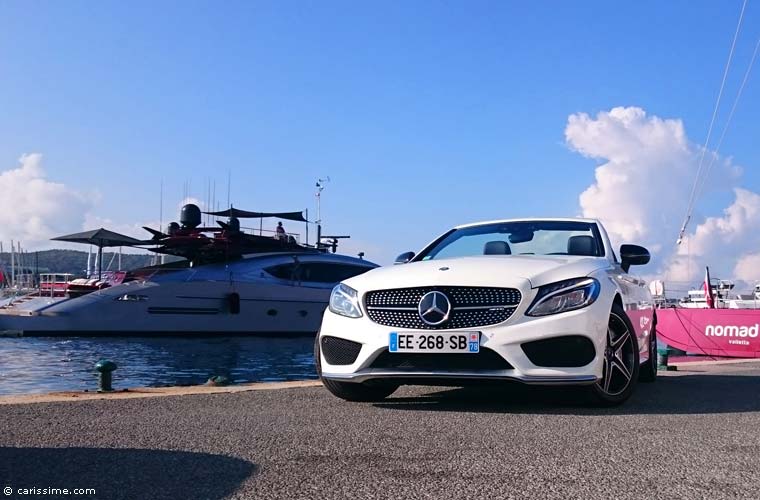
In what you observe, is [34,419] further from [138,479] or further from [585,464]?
[585,464]

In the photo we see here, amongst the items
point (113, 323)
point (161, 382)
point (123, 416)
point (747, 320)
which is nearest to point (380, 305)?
point (123, 416)

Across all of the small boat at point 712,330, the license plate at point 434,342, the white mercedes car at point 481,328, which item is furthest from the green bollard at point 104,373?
the small boat at point 712,330

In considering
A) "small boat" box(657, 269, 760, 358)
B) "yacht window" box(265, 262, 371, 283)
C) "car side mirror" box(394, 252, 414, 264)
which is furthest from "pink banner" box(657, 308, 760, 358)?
"car side mirror" box(394, 252, 414, 264)

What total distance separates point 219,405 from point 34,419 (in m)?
1.22

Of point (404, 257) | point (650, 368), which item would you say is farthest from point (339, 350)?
point (650, 368)

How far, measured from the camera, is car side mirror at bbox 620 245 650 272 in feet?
21.4

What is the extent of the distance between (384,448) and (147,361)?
15678mm

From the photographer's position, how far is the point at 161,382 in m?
13.5

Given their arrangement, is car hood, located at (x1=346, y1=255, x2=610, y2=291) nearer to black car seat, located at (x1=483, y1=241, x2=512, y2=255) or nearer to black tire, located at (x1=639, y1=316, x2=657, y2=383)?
black car seat, located at (x1=483, y1=241, x2=512, y2=255)

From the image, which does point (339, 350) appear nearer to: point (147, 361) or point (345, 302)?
point (345, 302)

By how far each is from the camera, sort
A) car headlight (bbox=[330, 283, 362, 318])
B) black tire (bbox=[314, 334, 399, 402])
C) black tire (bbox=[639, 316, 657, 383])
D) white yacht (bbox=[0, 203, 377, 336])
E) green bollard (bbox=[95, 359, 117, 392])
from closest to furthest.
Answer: car headlight (bbox=[330, 283, 362, 318]) → black tire (bbox=[314, 334, 399, 402]) → green bollard (bbox=[95, 359, 117, 392]) → black tire (bbox=[639, 316, 657, 383]) → white yacht (bbox=[0, 203, 377, 336])

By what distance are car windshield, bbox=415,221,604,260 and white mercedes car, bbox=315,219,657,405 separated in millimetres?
694

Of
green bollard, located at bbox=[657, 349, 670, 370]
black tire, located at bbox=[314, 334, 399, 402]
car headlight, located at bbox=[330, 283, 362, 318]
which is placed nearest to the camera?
car headlight, located at bbox=[330, 283, 362, 318]

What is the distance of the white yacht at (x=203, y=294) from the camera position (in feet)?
89.6
